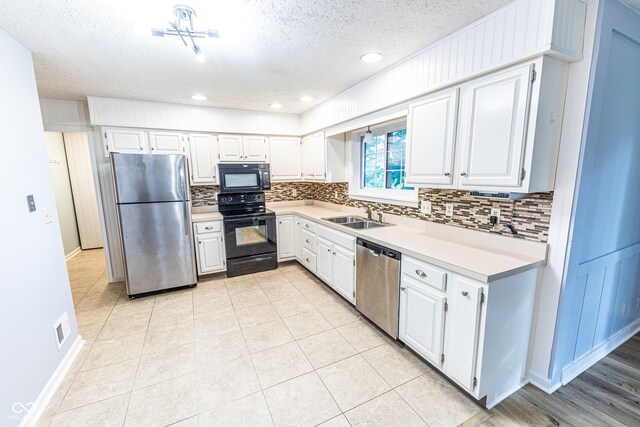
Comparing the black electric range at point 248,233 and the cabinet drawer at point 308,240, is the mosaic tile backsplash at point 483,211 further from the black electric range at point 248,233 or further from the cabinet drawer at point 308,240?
the black electric range at point 248,233

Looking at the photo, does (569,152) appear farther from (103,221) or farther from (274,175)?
(103,221)

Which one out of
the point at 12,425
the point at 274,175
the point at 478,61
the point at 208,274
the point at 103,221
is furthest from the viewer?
the point at 274,175

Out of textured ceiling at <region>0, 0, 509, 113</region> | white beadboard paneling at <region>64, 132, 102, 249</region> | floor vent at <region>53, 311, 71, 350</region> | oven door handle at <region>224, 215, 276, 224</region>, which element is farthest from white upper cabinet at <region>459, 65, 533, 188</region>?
white beadboard paneling at <region>64, 132, 102, 249</region>

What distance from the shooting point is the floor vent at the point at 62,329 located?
1971 mm

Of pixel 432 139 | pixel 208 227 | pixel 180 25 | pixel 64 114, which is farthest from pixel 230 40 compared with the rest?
pixel 64 114

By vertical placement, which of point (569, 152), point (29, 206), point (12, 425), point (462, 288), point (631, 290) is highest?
point (569, 152)

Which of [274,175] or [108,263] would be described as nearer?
[108,263]

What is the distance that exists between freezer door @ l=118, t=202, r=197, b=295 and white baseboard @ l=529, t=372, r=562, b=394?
11.5 feet

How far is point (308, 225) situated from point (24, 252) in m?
2.64

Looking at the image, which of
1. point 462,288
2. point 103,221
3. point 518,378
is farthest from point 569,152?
point 103,221

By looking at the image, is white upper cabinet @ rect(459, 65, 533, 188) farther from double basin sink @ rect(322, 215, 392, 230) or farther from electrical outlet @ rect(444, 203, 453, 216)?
double basin sink @ rect(322, 215, 392, 230)

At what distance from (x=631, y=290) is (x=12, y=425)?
4.32m

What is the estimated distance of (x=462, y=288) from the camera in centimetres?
161

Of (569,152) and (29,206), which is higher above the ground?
(569,152)
